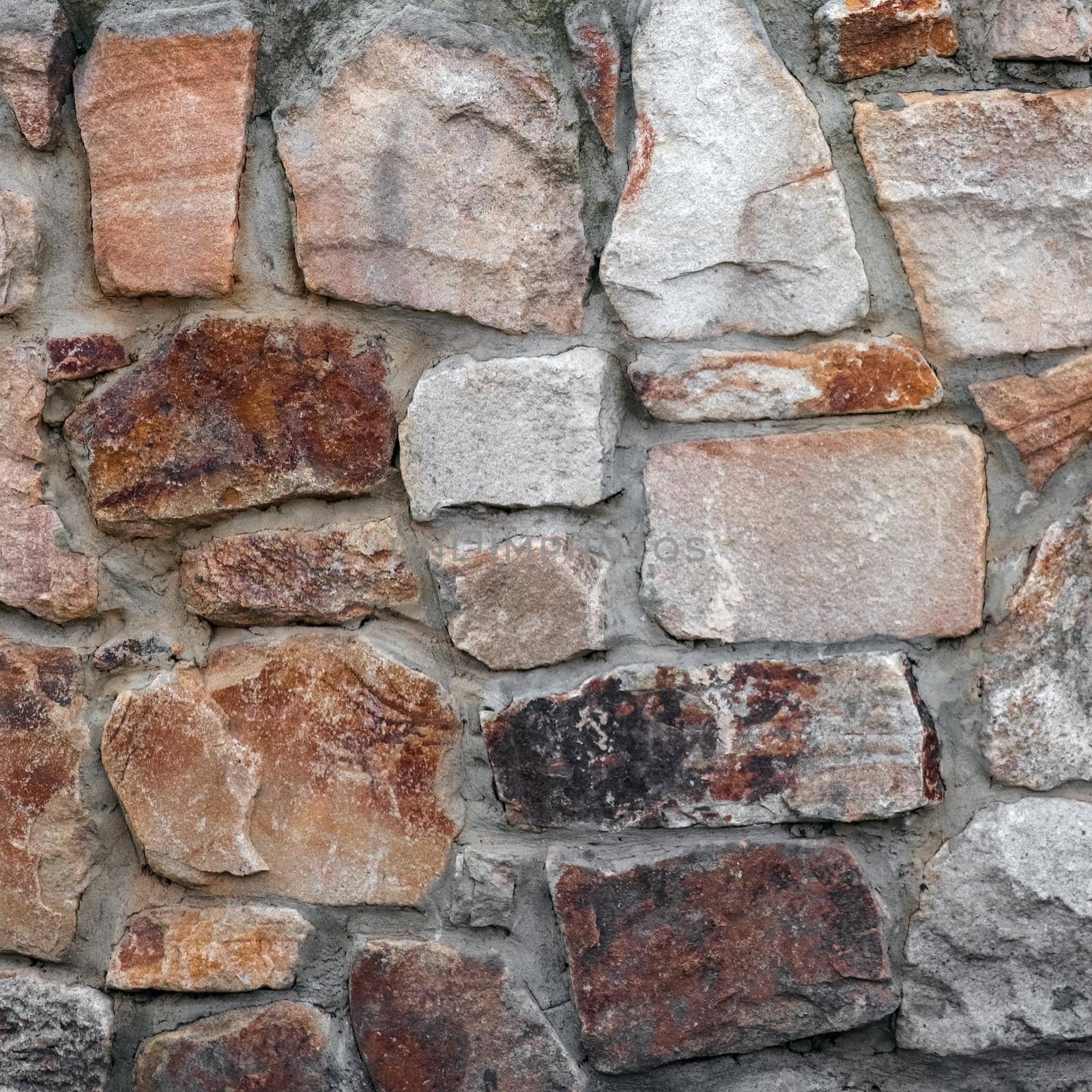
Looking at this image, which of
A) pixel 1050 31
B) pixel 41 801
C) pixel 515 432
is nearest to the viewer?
pixel 1050 31

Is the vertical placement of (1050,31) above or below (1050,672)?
above

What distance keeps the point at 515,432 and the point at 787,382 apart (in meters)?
0.26

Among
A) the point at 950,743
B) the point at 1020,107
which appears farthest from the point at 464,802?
the point at 1020,107

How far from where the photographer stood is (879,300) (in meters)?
1.10

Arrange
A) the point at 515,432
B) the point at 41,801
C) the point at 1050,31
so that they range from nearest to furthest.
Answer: the point at 1050,31, the point at 515,432, the point at 41,801

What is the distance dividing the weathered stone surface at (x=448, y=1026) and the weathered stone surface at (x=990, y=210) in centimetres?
75

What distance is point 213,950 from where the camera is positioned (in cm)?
121

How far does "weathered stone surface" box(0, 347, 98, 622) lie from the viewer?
124 centimetres

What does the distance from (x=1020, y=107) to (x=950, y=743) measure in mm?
580

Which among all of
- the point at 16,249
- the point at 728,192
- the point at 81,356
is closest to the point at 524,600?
the point at 728,192

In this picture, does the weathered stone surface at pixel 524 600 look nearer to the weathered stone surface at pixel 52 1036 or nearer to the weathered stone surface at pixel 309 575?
the weathered stone surface at pixel 309 575

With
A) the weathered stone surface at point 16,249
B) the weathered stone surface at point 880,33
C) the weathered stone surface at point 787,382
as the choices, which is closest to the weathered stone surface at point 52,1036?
the weathered stone surface at point 16,249

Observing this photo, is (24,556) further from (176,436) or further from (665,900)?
(665,900)

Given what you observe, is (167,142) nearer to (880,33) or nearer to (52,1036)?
(880,33)
